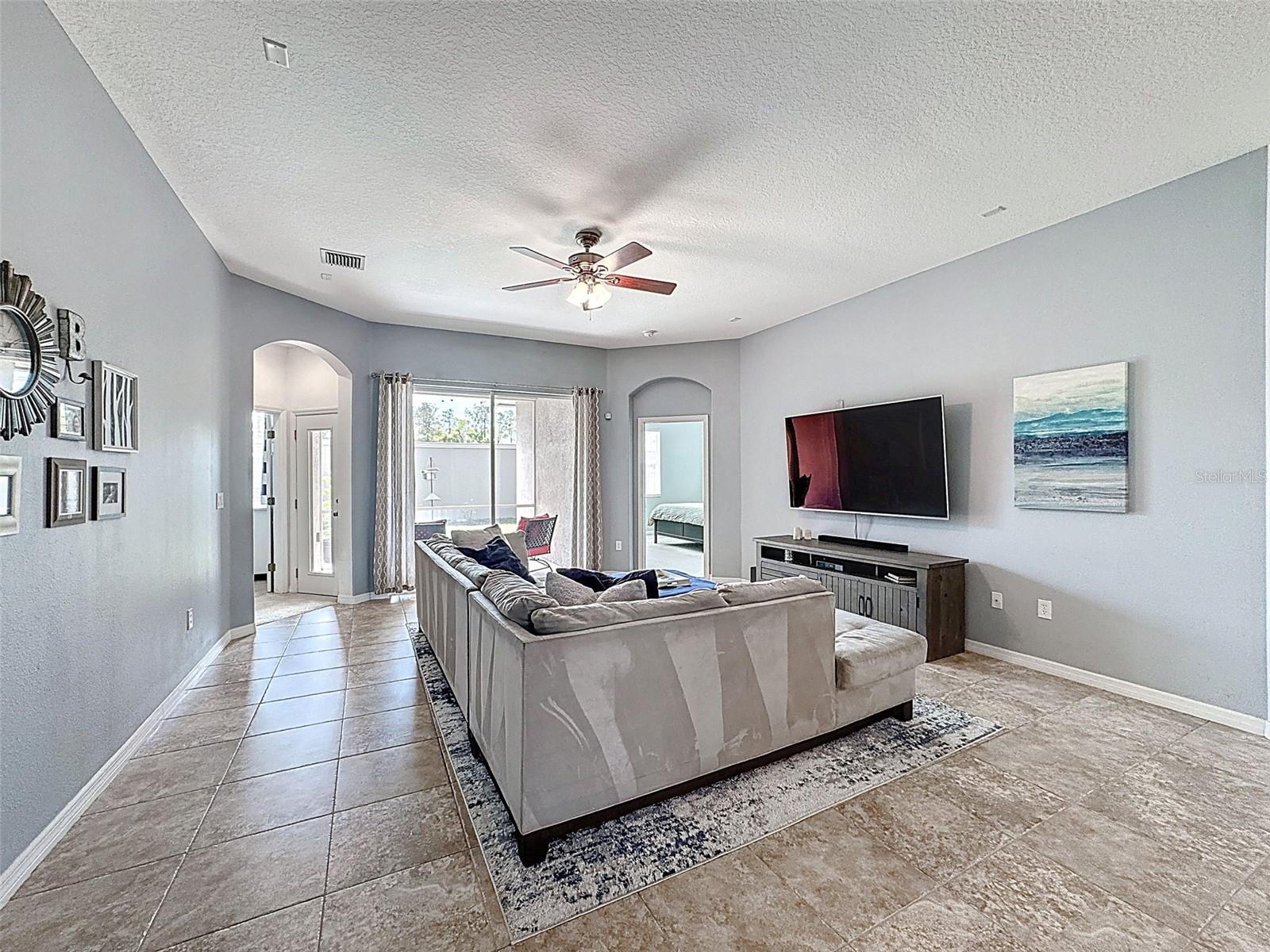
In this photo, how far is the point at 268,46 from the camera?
2.11 meters

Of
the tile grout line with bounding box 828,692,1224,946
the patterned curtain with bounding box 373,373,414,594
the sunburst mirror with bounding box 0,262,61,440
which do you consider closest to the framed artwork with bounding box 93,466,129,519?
the sunburst mirror with bounding box 0,262,61,440

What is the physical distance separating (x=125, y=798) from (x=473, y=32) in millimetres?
3254

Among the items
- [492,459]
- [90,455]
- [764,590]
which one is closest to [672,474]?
[492,459]

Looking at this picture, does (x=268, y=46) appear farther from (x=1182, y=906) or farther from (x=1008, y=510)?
(x=1008, y=510)

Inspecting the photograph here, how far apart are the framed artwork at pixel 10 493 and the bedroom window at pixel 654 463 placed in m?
6.49

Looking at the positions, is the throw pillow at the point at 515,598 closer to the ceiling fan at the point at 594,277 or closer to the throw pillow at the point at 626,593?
the throw pillow at the point at 626,593

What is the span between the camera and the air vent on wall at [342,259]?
4078 mm

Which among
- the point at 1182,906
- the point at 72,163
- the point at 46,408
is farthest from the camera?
the point at 72,163

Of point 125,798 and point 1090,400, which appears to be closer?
point 125,798

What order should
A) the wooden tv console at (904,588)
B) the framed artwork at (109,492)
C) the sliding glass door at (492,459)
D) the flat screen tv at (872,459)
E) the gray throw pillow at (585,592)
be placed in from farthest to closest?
the sliding glass door at (492,459), the flat screen tv at (872,459), the wooden tv console at (904,588), the gray throw pillow at (585,592), the framed artwork at (109,492)

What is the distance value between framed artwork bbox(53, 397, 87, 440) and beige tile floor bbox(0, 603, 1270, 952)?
1456 mm

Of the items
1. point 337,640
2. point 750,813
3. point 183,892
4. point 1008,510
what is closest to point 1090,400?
point 1008,510

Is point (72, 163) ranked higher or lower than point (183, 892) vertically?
higher

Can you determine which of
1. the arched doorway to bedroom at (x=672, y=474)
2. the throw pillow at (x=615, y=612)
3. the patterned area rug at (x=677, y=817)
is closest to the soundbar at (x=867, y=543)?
the arched doorway to bedroom at (x=672, y=474)
